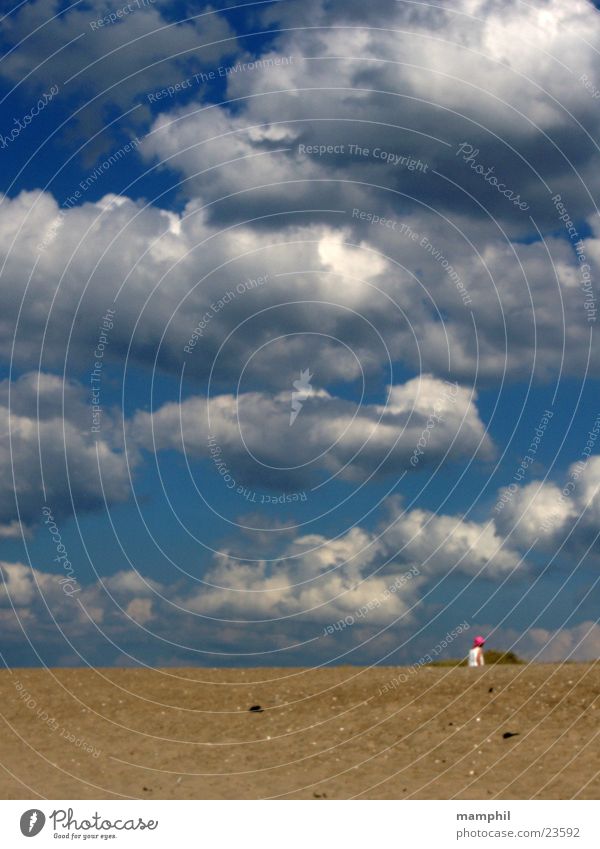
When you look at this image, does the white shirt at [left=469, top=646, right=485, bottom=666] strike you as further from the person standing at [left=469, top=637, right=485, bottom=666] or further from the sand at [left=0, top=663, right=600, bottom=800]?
the sand at [left=0, top=663, right=600, bottom=800]

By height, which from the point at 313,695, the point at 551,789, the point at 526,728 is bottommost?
the point at 551,789

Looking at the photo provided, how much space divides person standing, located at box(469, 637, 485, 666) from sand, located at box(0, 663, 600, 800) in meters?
3.31

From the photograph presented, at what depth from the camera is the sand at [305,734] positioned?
97.5 feet

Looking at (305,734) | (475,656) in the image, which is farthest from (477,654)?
(305,734)

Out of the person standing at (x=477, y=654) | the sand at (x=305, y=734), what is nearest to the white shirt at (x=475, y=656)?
Result: the person standing at (x=477, y=654)

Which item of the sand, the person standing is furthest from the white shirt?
the sand

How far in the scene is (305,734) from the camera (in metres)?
33.0

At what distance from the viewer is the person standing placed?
3988 centimetres

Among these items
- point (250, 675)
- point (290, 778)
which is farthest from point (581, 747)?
point (250, 675)

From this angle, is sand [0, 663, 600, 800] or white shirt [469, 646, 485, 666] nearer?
sand [0, 663, 600, 800]

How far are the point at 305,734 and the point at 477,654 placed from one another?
9.35m

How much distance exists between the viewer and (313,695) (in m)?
35.6

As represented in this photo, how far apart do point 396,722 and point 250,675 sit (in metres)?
6.53

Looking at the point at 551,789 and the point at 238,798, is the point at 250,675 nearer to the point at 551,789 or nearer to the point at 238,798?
the point at 238,798
